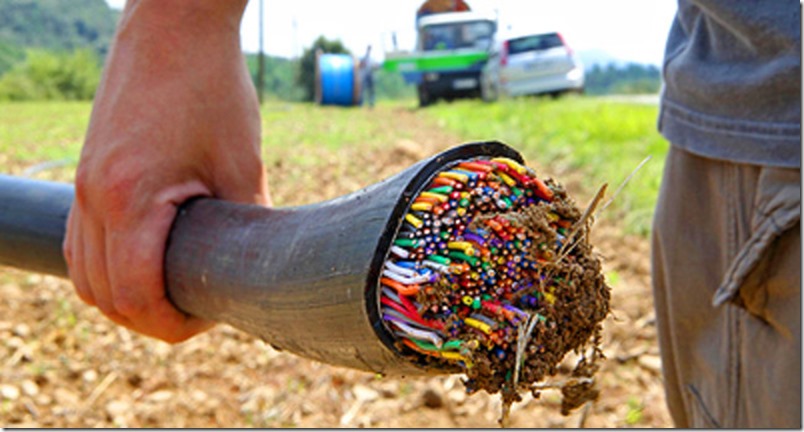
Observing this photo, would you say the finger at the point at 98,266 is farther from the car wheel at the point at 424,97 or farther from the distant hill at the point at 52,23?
the distant hill at the point at 52,23

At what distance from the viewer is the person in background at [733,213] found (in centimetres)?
118

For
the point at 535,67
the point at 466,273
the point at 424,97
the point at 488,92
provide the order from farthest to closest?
the point at 424,97, the point at 488,92, the point at 535,67, the point at 466,273

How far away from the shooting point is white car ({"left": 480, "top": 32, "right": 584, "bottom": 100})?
20406mm

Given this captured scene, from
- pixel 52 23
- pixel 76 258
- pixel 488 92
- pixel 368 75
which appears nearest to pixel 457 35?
pixel 488 92

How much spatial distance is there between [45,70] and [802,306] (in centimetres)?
5491

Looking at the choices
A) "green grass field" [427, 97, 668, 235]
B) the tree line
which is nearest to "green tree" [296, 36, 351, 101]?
the tree line

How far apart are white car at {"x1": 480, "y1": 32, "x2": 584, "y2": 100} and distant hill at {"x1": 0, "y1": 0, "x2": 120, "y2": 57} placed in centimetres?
6585

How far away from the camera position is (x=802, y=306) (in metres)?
1.15

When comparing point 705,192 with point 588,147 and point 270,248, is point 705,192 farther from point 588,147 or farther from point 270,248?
point 588,147

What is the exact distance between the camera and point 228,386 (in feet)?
10.5

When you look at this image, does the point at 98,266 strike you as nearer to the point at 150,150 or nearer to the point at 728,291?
the point at 150,150

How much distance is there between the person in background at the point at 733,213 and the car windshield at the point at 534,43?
777 inches

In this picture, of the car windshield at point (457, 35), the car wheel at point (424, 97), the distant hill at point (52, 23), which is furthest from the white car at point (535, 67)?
the distant hill at point (52, 23)

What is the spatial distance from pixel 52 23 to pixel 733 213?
287 feet
